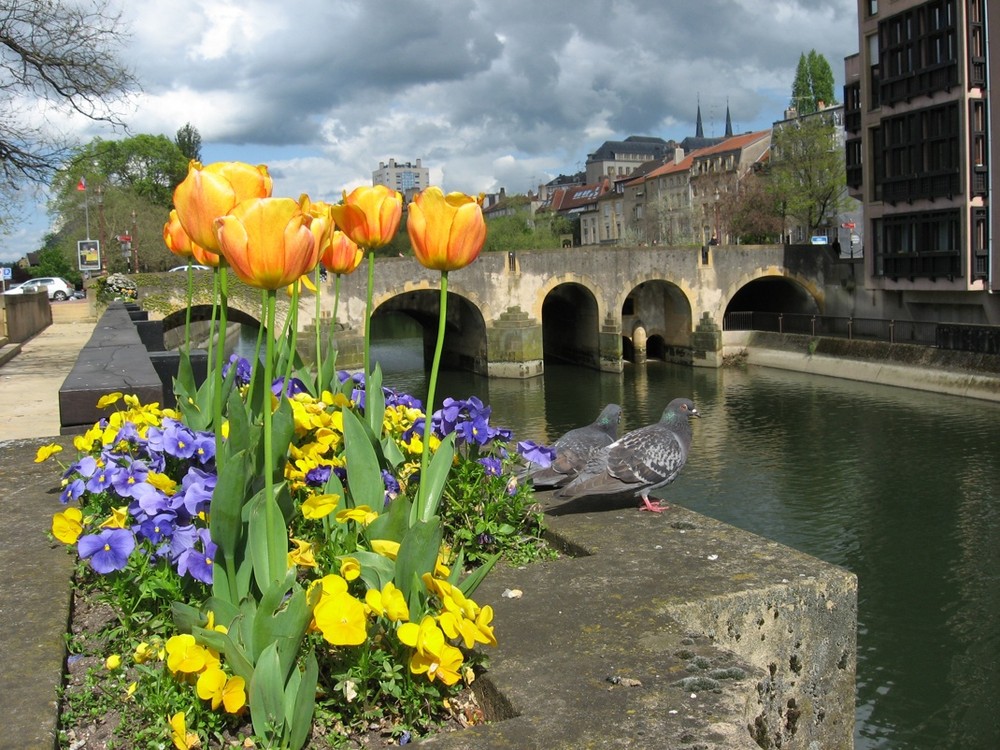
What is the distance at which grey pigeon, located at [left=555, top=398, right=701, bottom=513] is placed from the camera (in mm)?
4703

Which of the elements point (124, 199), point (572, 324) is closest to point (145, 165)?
point (124, 199)

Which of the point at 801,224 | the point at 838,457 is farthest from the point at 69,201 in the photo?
the point at 838,457

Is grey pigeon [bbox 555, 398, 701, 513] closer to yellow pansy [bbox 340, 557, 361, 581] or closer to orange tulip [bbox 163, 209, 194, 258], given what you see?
orange tulip [bbox 163, 209, 194, 258]

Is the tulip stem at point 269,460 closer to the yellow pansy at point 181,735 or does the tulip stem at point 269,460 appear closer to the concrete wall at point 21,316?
the yellow pansy at point 181,735

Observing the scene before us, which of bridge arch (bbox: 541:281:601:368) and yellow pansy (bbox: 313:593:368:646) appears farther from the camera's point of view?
bridge arch (bbox: 541:281:601:368)

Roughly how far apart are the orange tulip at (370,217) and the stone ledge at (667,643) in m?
1.18

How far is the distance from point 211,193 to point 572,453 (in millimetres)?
2902

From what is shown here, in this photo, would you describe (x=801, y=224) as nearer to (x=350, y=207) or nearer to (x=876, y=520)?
(x=876, y=520)

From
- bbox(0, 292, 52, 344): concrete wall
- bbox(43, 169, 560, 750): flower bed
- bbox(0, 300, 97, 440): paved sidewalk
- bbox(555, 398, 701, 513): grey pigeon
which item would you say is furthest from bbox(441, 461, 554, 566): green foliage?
bbox(0, 292, 52, 344): concrete wall

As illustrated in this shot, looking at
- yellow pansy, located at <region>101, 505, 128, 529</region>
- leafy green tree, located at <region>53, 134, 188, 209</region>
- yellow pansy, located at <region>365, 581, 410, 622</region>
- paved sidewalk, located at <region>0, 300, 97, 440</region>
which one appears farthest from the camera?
leafy green tree, located at <region>53, 134, 188, 209</region>

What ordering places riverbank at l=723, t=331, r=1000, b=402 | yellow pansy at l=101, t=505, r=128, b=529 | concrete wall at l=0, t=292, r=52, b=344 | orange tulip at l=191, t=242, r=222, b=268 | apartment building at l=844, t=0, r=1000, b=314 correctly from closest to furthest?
yellow pansy at l=101, t=505, r=128, b=529
orange tulip at l=191, t=242, r=222, b=268
concrete wall at l=0, t=292, r=52, b=344
riverbank at l=723, t=331, r=1000, b=402
apartment building at l=844, t=0, r=1000, b=314

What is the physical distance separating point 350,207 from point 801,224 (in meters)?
53.3

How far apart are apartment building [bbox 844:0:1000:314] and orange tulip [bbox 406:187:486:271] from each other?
27.1m

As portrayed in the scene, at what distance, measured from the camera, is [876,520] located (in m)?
15.1
